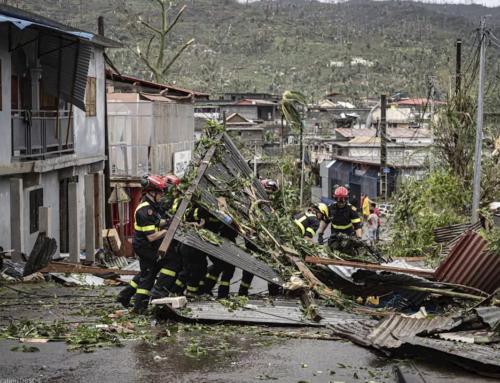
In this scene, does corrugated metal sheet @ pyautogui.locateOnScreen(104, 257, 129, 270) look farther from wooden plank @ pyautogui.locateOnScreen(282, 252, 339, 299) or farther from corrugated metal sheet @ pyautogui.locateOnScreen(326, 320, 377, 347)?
corrugated metal sheet @ pyautogui.locateOnScreen(326, 320, 377, 347)

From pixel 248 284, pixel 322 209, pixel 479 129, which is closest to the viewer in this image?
pixel 248 284

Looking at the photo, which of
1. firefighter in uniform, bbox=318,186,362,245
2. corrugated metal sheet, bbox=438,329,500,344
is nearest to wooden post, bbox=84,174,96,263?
firefighter in uniform, bbox=318,186,362,245

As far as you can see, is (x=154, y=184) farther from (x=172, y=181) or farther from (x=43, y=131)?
(x=43, y=131)

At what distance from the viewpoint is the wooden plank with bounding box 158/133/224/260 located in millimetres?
9221

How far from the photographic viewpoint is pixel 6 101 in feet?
55.5

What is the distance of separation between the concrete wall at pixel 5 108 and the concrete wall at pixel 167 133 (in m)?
9.22

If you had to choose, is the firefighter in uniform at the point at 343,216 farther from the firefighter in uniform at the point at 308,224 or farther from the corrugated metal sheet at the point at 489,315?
the corrugated metal sheet at the point at 489,315

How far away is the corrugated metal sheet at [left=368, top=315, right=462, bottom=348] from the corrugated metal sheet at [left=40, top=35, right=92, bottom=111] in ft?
38.3

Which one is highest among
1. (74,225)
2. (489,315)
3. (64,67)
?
(64,67)

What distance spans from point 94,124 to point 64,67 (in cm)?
473

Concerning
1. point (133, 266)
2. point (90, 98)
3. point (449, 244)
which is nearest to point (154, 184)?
point (449, 244)

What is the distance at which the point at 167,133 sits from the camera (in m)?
27.9

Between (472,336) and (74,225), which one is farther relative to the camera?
(74,225)

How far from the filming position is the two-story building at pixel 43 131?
16.5 metres
